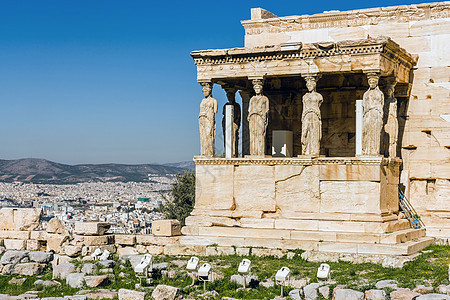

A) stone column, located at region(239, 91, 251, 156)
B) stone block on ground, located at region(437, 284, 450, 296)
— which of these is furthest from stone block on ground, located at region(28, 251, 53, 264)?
stone block on ground, located at region(437, 284, 450, 296)

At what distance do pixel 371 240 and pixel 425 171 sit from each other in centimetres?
390

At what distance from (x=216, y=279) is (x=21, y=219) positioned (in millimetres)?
7667

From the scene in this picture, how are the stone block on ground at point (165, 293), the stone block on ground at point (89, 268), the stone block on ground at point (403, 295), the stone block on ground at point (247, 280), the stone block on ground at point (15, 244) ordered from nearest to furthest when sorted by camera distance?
1. the stone block on ground at point (403, 295)
2. the stone block on ground at point (165, 293)
3. the stone block on ground at point (247, 280)
4. the stone block on ground at point (89, 268)
5. the stone block on ground at point (15, 244)

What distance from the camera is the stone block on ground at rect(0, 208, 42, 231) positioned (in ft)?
71.5

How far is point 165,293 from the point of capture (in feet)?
50.1

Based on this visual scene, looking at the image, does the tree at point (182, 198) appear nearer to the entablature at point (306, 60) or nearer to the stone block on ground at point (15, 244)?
the stone block on ground at point (15, 244)

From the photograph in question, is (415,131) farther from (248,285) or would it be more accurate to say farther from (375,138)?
(248,285)

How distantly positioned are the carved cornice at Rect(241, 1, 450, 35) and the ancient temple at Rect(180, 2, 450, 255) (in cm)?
3

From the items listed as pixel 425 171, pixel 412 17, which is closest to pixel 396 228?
pixel 425 171

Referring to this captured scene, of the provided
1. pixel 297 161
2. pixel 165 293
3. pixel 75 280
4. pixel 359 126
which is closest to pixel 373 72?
pixel 359 126

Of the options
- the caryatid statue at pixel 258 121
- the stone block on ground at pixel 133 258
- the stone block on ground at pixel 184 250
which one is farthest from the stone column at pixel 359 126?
the stone block on ground at pixel 133 258

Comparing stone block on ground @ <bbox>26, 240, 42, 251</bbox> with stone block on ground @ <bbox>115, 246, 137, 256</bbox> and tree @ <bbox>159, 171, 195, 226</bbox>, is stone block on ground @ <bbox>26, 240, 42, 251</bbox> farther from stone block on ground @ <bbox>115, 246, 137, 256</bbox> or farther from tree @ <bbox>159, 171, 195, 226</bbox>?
tree @ <bbox>159, 171, 195, 226</bbox>

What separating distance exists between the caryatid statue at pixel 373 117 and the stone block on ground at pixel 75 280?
23.6 feet

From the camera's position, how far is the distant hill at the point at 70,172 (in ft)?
304
